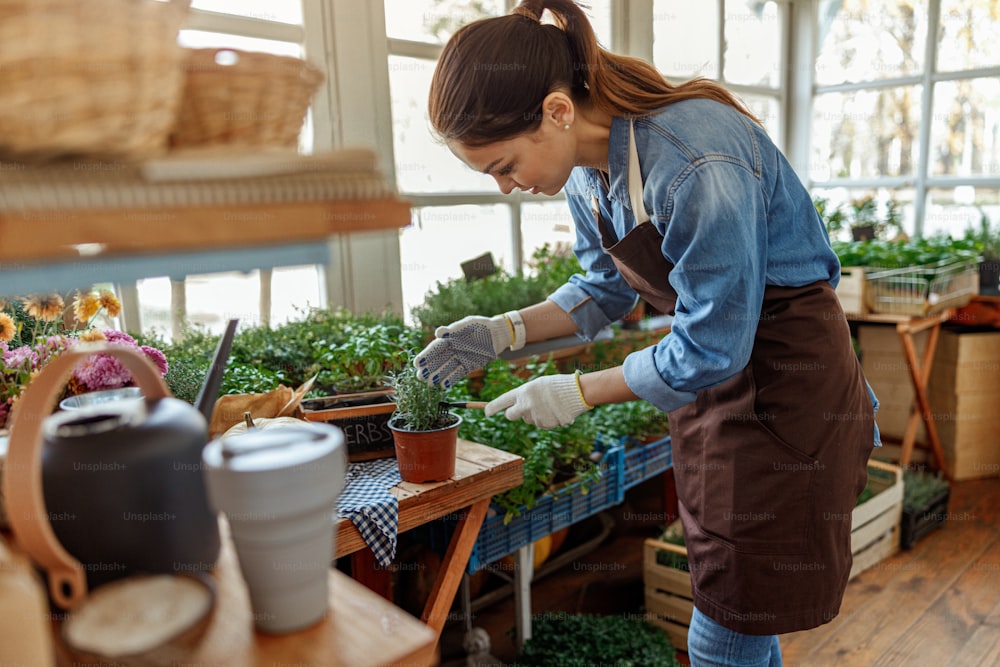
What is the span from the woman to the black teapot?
81 centimetres

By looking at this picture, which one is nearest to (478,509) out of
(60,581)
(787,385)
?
(787,385)

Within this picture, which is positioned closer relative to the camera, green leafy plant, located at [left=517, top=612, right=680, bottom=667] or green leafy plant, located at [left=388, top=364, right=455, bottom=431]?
green leafy plant, located at [left=388, top=364, right=455, bottom=431]

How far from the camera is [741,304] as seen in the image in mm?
1234

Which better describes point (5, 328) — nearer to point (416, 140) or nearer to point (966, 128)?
point (416, 140)

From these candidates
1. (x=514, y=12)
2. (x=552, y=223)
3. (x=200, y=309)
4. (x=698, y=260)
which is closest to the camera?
(x=698, y=260)

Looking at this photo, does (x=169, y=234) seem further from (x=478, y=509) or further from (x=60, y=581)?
(x=478, y=509)

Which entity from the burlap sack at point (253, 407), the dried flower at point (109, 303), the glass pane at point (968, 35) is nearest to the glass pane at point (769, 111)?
the glass pane at point (968, 35)

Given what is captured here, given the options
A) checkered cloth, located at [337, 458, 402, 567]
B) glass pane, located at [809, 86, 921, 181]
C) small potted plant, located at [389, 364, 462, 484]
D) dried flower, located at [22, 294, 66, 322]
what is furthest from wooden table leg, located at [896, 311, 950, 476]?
dried flower, located at [22, 294, 66, 322]

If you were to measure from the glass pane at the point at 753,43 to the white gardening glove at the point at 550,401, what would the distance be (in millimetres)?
3848

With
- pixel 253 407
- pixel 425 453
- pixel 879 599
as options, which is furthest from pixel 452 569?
pixel 879 599

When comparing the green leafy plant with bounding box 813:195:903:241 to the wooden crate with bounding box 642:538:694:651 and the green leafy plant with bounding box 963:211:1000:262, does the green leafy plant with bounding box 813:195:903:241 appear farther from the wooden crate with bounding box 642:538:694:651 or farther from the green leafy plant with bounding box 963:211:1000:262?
the wooden crate with bounding box 642:538:694:651

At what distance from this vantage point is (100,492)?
62 centimetres

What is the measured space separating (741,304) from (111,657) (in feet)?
3.37

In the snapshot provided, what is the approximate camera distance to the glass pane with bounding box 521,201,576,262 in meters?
3.62
